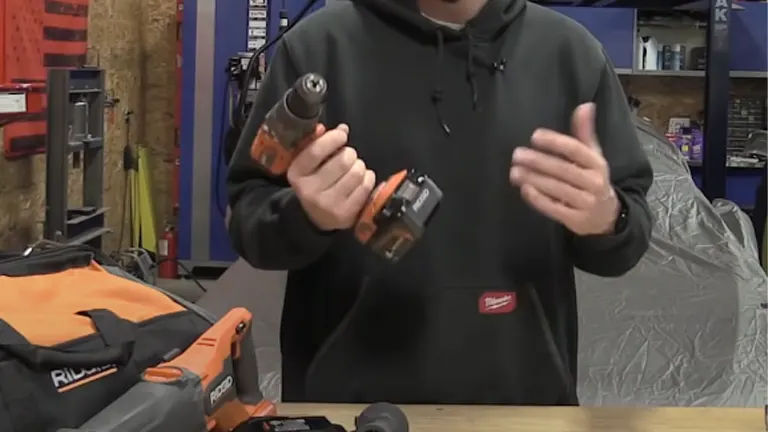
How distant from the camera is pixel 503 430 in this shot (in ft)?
3.62

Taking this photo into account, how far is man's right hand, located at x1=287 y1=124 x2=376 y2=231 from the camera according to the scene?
0.93 metres

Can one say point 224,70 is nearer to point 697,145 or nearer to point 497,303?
point 697,145

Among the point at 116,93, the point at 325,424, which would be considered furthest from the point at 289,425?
the point at 116,93

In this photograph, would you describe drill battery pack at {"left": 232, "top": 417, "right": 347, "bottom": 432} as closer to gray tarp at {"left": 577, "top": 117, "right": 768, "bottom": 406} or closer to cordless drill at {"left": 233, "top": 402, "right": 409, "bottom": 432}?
cordless drill at {"left": 233, "top": 402, "right": 409, "bottom": 432}

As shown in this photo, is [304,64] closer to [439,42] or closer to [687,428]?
[439,42]

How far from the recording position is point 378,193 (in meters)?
0.95

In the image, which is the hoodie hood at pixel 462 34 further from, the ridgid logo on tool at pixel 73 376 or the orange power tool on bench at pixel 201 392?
the ridgid logo on tool at pixel 73 376

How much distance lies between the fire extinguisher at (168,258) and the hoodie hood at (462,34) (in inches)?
143

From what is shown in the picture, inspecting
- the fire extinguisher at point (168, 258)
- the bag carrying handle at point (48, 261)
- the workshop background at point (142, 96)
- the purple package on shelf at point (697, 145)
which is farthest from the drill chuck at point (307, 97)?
the fire extinguisher at point (168, 258)

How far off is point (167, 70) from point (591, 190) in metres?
4.29

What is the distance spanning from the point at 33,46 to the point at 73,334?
245 cm

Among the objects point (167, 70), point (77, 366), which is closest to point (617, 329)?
point (77, 366)

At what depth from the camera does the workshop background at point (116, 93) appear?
3119 millimetres

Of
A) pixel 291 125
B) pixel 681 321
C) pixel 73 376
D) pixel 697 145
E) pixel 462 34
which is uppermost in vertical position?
pixel 462 34
